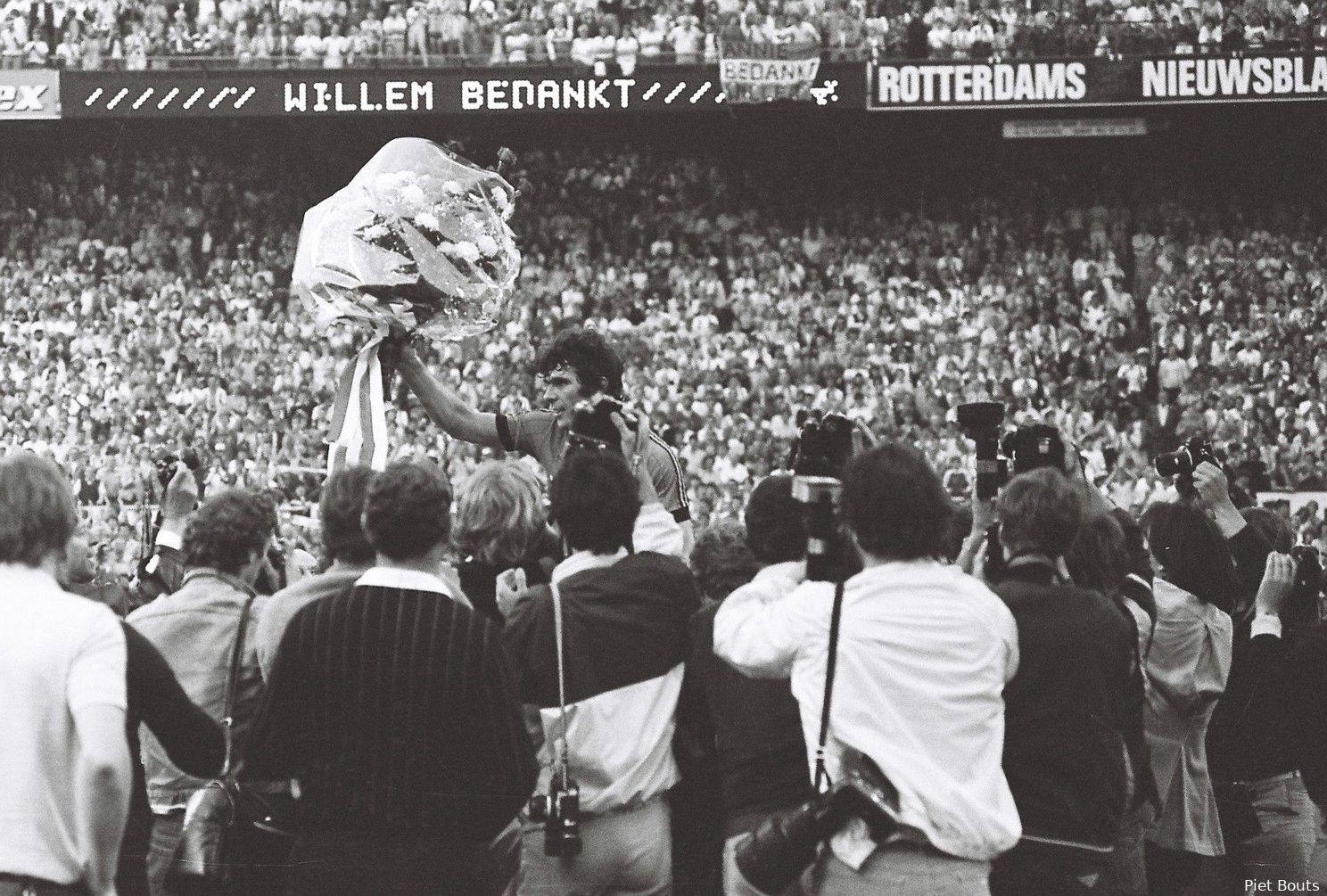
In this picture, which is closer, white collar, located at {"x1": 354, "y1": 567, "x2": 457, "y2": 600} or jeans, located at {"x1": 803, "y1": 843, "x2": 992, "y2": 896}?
A: jeans, located at {"x1": 803, "y1": 843, "x2": 992, "y2": 896}

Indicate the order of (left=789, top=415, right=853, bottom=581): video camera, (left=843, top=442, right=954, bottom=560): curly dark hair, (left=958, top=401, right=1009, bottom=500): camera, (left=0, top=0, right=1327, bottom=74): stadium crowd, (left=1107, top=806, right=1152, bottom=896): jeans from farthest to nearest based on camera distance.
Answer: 1. (left=0, top=0, right=1327, bottom=74): stadium crowd
2. (left=1107, top=806, right=1152, bottom=896): jeans
3. (left=958, top=401, right=1009, bottom=500): camera
4. (left=789, top=415, right=853, bottom=581): video camera
5. (left=843, top=442, right=954, bottom=560): curly dark hair

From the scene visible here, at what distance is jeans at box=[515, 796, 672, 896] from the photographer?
395 cm

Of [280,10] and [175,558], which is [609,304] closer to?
[280,10]

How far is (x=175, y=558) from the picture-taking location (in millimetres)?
5117

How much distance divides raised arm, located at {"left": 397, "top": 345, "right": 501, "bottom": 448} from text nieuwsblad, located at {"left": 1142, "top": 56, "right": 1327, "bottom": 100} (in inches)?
664

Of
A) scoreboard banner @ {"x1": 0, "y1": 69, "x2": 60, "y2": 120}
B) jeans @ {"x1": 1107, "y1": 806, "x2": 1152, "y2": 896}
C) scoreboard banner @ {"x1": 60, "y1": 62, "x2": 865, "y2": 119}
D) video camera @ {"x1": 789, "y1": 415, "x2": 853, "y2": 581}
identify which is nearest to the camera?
video camera @ {"x1": 789, "y1": 415, "x2": 853, "y2": 581}

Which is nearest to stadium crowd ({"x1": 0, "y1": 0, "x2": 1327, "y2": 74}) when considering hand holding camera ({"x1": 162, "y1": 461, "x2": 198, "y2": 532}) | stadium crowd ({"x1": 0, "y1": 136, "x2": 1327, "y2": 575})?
stadium crowd ({"x1": 0, "y1": 136, "x2": 1327, "y2": 575})

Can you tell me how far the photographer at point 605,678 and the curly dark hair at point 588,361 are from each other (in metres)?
1.01

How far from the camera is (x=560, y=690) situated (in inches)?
151

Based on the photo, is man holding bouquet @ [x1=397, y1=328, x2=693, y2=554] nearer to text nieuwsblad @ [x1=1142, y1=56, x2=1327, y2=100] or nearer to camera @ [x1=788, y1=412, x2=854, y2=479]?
camera @ [x1=788, y1=412, x2=854, y2=479]

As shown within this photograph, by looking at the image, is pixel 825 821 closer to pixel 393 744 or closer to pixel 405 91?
pixel 393 744

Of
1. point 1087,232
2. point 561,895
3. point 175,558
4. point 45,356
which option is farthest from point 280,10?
point 561,895

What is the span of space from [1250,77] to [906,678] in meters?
18.6

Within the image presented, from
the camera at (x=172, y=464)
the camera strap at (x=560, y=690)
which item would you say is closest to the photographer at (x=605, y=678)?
the camera strap at (x=560, y=690)
